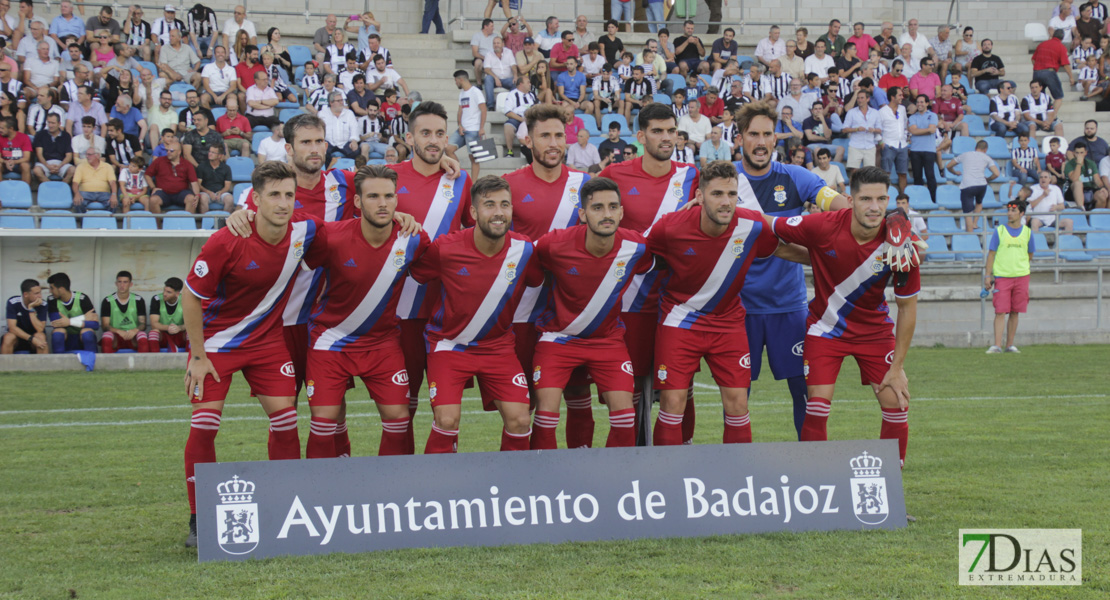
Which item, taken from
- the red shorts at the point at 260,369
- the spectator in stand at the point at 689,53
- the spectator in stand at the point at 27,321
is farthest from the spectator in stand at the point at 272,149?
the red shorts at the point at 260,369

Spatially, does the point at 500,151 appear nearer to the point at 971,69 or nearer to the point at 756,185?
the point at 971,69

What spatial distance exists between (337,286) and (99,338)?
9911 millimetres

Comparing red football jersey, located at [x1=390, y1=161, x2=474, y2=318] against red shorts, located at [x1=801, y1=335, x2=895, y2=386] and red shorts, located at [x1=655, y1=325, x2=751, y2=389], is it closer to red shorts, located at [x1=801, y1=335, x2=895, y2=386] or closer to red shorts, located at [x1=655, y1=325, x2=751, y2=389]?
red shorts, located at [x1=655, y1=325, x2=751, y2=389]

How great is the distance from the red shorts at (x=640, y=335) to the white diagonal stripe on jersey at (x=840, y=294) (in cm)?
104

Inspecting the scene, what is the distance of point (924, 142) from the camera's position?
1972 cm

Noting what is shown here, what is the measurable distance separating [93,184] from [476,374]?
447 inches

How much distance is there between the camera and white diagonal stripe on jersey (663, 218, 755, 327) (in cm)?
645

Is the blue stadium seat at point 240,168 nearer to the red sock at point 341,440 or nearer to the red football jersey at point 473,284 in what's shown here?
the red sock at point 341,440

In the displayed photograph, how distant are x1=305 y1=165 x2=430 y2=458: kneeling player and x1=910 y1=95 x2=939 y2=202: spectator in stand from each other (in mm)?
15470

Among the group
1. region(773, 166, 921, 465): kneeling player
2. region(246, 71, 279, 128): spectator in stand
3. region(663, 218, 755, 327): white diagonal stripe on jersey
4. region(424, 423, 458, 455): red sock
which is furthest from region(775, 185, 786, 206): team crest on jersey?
region(246, 71, 279, 128): spectator in stand

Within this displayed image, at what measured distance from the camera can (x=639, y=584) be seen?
15.3ft

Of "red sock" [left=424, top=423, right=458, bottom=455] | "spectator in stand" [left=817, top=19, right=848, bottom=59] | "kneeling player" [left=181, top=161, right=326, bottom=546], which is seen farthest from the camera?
"spectator in stand" [left=817, top=19, right=848, bottom=59]

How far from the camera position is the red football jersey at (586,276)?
21.0 ft

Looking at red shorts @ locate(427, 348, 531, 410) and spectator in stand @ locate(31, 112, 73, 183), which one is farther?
spectator in stand @ locate(31, 112, 73, 183)
